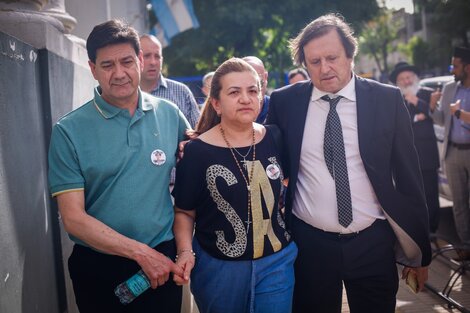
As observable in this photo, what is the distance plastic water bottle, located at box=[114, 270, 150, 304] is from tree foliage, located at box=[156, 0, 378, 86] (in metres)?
17.8

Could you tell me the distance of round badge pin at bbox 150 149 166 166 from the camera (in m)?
2.45

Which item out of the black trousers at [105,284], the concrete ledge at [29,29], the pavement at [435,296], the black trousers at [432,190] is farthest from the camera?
the black trousers at [432,190]

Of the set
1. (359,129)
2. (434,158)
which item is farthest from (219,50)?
(359,129)

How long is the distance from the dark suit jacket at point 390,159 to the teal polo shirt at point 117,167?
77cm

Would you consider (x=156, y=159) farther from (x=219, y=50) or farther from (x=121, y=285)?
(x=219, y=50)

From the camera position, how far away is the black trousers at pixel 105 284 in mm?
2410

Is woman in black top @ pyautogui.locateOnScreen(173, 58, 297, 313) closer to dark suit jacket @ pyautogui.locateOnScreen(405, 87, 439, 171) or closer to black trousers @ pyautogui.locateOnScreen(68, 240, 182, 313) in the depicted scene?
black trousers @ pyautogui.locateOnScreen(68, 240, 182, 313)

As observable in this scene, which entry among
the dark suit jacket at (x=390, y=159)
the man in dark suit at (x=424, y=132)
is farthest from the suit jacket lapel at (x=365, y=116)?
the man in dark suit at (x=424, y=132)

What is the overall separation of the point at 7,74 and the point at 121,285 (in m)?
1.10

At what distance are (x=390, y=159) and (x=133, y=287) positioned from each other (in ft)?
5.01

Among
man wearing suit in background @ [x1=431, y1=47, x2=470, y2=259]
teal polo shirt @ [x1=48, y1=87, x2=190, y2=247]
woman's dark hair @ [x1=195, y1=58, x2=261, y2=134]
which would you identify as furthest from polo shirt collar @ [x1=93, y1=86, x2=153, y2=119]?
man wearing suit in background @ [x1=431, y1=47, x2=470, y2=259]

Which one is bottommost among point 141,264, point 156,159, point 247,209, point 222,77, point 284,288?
point 284,288

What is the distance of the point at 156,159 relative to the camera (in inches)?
96.7

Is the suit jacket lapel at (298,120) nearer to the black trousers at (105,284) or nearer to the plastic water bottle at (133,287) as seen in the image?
the black trousers at (105,284)
